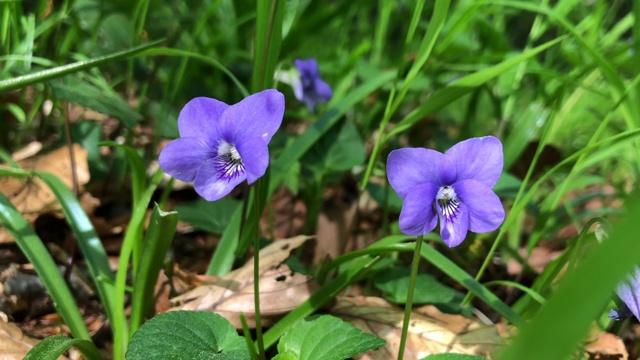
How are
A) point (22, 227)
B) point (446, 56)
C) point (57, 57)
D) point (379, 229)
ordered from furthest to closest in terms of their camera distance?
point (446, 56), point (379, 229), point (57, 57), point (22, 227)

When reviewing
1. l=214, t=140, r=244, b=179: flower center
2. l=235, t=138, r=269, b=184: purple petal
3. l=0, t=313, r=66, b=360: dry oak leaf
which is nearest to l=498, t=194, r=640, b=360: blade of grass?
l=235, t=138, r=269, b=184: purple petal

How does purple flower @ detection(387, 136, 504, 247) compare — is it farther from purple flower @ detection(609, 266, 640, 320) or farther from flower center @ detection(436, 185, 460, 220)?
purple flower @ detection(609, 266, 640, 320)

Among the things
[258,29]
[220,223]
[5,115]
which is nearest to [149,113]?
[5,115]

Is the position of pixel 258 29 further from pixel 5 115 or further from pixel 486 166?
pixel 5 115

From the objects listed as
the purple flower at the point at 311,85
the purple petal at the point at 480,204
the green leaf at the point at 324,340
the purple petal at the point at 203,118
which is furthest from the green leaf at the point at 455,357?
the purple flower at the point at 311,85

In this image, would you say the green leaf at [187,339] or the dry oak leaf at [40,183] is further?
the dry oak leaf at [40,183]

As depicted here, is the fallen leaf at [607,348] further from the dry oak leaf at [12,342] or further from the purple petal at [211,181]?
the dry oak leaf at [12,342]
